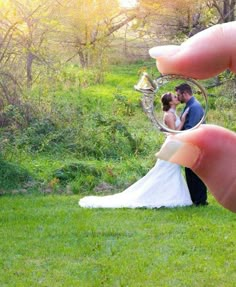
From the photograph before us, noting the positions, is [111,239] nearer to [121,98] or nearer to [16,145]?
[16,145]

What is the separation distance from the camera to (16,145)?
9180 millimetres

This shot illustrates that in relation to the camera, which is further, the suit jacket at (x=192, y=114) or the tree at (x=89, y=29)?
the tree at (x=89, y=29)

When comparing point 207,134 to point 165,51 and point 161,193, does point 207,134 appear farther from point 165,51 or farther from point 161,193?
point 161,193

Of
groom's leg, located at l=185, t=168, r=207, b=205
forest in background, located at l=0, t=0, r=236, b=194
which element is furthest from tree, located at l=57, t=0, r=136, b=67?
groom's leg, located at l=185, t=168, r=207, b=205

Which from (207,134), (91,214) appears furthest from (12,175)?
(207,134)

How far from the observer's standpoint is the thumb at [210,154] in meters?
1.65

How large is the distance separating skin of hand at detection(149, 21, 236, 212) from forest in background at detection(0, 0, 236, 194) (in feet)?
20.3

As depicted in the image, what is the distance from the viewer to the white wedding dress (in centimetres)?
715

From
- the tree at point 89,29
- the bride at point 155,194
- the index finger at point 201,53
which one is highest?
the index finger at point 201,53

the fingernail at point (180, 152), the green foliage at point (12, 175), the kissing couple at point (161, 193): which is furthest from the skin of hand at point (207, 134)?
the green foliage at point (12, 175)

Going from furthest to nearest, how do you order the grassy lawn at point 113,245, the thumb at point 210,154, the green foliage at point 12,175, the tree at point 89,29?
the tree at point 89,29
the green foliage at point 12,175
the grassy lawn at point 113,245
the thumb at point 210,154

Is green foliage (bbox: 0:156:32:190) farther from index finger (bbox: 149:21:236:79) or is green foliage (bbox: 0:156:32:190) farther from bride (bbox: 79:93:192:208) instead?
index finger (bbox: 149:21:236:79)

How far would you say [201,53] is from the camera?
1732 mm

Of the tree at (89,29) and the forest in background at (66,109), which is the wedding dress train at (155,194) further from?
the tree at (89,29)
